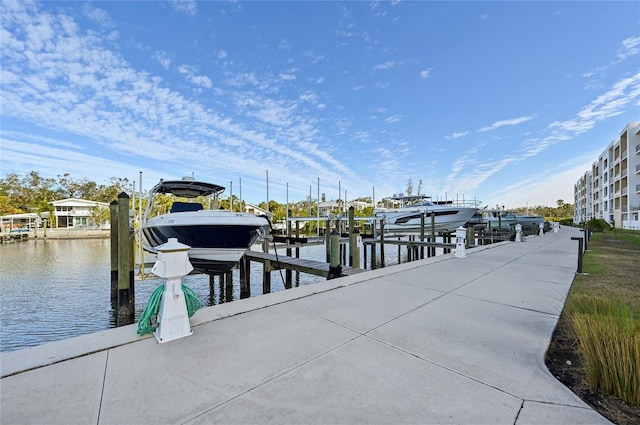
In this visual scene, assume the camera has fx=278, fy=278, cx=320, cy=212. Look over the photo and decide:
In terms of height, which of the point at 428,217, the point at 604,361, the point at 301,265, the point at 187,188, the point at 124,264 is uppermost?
the point at 187,188

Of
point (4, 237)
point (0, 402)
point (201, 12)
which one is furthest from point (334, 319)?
point (4, 237)

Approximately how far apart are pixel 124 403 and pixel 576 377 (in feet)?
11.1

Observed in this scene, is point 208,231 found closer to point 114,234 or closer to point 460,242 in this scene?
point 114,234

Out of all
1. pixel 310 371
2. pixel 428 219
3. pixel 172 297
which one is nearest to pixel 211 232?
pixel 172 297

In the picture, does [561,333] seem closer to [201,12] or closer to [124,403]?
[124,403]

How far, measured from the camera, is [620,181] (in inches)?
1470

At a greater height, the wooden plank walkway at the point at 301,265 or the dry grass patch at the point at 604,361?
the dry grass patch at the point at 604,361

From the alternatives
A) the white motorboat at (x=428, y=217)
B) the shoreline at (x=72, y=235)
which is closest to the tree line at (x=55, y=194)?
the shoreline at (x=72, y=235)

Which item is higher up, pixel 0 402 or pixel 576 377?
pixel 0 402

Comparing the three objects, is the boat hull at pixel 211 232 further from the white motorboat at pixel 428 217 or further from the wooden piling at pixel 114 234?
the white motorboat at pixel 428 217

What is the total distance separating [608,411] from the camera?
5.89 feet

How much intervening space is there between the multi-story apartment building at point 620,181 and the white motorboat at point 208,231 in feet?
130

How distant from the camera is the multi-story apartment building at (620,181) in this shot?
108 feet

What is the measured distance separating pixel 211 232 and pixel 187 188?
2.82 meters
